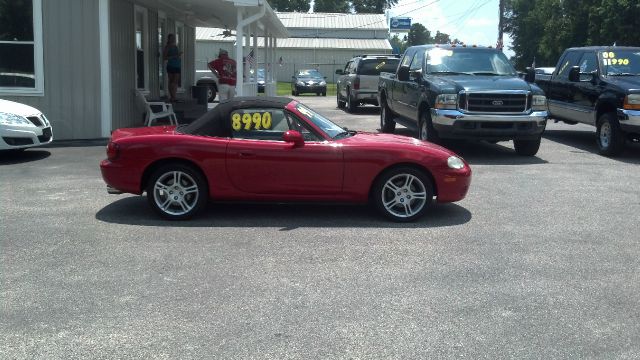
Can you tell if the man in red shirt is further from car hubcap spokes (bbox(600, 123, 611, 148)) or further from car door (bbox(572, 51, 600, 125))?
car hubcap spokes (bbox(600, 123, 611, 148))

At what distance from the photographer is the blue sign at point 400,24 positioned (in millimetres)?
44156

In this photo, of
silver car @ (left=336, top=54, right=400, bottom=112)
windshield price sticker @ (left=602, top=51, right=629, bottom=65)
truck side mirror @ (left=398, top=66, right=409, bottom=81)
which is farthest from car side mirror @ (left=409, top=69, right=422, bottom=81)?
silver car @ (left=336, top=54, right=400, bottom=112)

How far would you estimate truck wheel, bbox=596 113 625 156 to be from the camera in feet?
41.4

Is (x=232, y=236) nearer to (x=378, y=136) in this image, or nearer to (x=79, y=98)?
(x=378, y=136)

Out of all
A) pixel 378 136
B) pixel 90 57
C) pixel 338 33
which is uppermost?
pixel 338 33

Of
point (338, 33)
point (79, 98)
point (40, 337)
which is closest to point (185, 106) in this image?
point (79, 98)

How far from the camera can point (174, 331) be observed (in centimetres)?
459

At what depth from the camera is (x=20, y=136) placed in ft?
37.8

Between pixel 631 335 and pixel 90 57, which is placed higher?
pixel 90 57

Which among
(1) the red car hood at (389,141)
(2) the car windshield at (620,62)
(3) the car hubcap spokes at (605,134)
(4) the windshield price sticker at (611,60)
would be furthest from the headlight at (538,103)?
(1) the red car hood at (389,141)

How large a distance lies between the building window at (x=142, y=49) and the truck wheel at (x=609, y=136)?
1046cm

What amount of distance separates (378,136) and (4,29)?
29.7ft

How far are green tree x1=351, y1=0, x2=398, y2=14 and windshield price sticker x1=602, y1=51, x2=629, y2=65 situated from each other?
267ft

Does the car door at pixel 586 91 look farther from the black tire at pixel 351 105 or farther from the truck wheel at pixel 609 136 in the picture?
the black tire at pixel 351 105
